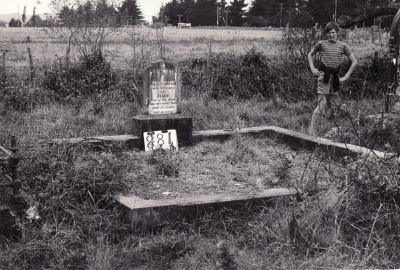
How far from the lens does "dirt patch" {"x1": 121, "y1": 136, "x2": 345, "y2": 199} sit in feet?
17.1

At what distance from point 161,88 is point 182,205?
10.5 feet

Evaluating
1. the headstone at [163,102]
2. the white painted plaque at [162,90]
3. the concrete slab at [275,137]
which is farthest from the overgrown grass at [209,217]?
the white painted plaque at [162,90]

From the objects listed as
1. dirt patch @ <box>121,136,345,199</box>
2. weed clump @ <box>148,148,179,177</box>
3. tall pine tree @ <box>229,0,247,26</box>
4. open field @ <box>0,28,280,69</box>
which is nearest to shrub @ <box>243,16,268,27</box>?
tall pine tree @ <box>229,0,247,26</box>

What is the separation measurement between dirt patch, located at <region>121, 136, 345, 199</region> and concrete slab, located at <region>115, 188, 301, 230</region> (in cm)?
28

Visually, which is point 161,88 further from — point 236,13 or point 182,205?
point 236,13

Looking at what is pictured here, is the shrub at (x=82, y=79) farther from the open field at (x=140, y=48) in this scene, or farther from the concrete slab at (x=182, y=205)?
the concrete slab at (x=182, y=205)

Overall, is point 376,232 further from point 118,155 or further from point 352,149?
point 118,155

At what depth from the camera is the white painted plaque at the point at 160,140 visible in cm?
705

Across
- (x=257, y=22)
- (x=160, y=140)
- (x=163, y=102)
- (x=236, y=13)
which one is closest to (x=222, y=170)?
(x=160, y=140)

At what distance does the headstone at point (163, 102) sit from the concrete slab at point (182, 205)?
8.73 feet

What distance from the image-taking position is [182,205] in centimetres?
446

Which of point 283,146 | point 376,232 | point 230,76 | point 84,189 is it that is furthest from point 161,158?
point 230,76

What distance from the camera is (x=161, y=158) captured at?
20.0 feet

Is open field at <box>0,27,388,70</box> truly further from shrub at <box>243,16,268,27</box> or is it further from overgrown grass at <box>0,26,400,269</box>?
shrub at <box>243,16,268,27</box>
